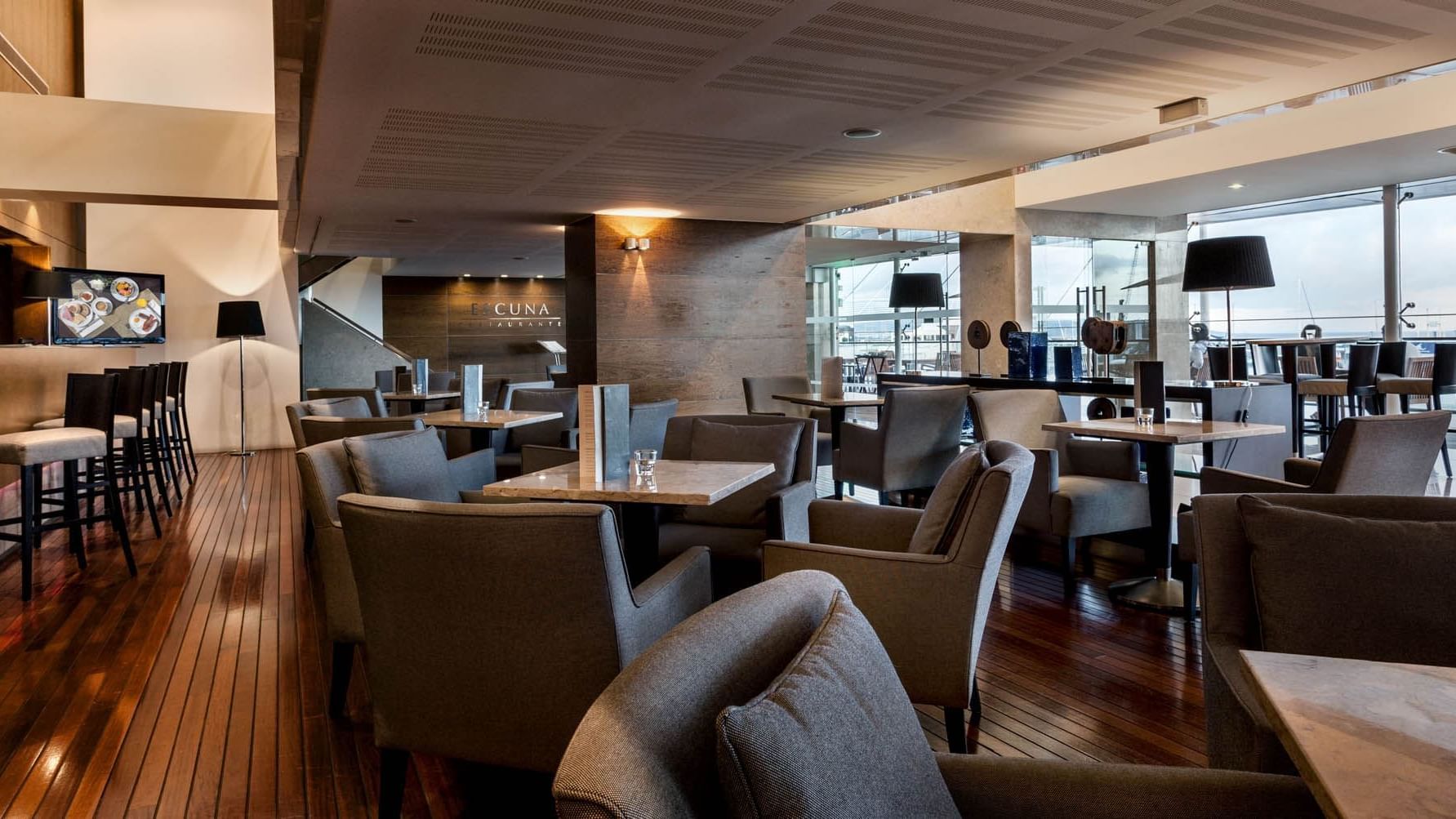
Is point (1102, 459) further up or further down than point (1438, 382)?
further down

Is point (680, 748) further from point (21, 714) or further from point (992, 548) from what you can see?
point (21, 714)

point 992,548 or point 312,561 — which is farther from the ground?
point 992,548

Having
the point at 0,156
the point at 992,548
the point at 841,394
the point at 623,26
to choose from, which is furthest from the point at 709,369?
the point at 992,548

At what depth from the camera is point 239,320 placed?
33.7 feet

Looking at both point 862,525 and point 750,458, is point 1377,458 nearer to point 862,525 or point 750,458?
point 862,525

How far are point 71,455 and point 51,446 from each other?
11cm

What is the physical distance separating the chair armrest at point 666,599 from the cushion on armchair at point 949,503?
2.11 feet

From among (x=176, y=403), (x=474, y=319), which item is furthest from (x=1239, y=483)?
(x=474, y=319)

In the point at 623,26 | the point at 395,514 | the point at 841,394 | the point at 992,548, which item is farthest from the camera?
the point at 841,394

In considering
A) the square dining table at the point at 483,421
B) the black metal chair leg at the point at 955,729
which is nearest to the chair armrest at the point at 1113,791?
the black metal chair leg at the point at 955,729

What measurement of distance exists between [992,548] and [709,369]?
7.14m

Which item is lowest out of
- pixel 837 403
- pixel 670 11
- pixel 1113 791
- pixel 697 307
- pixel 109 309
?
pixel 1113 791

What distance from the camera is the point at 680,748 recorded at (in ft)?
3.07

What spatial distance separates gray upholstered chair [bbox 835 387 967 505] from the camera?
17.9ft
